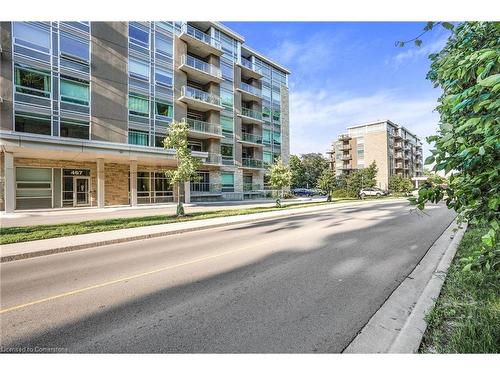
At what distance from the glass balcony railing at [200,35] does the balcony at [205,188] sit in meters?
16.9

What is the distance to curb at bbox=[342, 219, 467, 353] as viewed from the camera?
305 cm

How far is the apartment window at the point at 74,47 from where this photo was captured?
2088cm

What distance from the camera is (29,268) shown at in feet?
21.0

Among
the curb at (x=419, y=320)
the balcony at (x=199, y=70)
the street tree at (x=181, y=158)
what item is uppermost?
the balcony at (x=199, y=70)

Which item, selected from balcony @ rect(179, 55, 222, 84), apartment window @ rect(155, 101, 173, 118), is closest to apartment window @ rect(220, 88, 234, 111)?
balcony @ rect(179, 55, 222, 84)

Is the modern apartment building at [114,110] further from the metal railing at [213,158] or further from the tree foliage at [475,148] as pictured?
the tree foliage at [475,148]

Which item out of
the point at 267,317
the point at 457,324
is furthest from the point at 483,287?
the point at 267,317

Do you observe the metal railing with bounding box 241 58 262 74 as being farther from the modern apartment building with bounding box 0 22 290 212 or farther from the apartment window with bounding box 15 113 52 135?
the apartment window with bounding box 15 113 52 135

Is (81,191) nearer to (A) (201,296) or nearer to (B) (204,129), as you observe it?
(B) (204,129)

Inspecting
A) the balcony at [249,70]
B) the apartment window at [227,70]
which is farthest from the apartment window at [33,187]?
the balcony at [249,70]

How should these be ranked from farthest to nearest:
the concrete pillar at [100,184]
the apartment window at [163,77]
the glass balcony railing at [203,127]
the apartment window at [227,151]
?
the apartment window at [227,151] < the glass balcony railing at [203,127] < the apartment window at [163,77] < the concrete pillar at [100,184]

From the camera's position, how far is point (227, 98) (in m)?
33.8

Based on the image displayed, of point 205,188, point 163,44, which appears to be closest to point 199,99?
point 163,44

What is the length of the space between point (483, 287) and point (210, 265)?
5.32 metres
